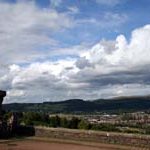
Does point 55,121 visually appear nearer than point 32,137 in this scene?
No

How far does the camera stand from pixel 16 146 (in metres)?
27.8

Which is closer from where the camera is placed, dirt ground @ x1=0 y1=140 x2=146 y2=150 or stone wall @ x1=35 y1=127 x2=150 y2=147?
stone wall @ x1=35 y1=127 x2=150 y2=147

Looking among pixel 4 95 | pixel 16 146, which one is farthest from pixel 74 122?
pixel 16 146

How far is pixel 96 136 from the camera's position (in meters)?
28.1

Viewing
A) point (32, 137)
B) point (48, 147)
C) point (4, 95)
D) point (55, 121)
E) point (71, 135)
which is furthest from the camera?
point (55, 121)

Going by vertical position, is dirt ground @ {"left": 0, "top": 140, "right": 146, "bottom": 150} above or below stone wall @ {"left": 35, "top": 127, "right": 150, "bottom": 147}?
below

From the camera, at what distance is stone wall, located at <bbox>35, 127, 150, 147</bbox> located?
25.2 meters

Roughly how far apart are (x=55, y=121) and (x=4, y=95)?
1267 cm

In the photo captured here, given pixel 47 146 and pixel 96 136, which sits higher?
pixel 96 136

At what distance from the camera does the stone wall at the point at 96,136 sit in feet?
82.8

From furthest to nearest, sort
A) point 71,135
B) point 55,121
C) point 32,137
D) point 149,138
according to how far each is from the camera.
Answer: point 55,121, point 32,137, point 71,135, point 149,138

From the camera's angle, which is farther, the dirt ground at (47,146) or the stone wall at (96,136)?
the dirt ground at (47,146)

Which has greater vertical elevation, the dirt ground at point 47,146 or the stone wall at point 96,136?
the stone wall at point 96,136

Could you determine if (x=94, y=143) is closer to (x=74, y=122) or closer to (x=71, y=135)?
(x=71, y=135)
